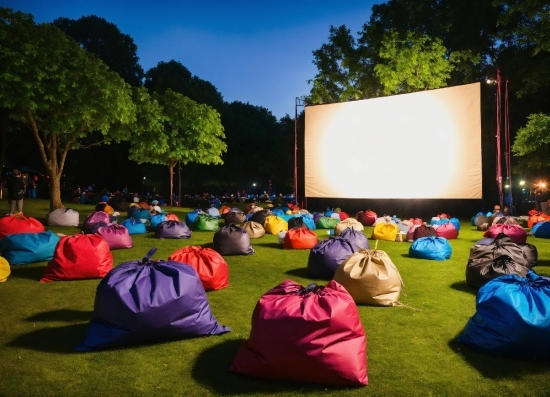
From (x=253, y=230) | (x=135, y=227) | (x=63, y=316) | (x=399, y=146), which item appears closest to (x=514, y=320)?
(x=63, y=316)

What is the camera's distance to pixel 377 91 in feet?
74.1

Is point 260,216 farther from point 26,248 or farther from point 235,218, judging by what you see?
point 26,248

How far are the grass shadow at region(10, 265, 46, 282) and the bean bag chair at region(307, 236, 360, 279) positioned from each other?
10.9ft

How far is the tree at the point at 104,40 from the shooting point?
3061cm

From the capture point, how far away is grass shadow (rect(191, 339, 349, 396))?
2797 mm

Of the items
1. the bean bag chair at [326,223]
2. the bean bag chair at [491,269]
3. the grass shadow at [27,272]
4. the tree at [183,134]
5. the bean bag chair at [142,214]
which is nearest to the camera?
the bean bag chair at [491,269]

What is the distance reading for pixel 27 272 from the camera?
21.0 feet

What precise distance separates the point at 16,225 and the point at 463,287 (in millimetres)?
7446

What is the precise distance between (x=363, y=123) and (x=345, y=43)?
8.82m

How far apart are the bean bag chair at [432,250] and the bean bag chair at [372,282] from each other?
9.84 feet

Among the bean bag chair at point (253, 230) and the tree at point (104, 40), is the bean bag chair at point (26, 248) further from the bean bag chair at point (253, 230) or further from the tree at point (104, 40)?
the tree at point (104, 40)

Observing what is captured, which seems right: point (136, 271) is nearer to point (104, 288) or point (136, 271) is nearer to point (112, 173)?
point (104, 288)

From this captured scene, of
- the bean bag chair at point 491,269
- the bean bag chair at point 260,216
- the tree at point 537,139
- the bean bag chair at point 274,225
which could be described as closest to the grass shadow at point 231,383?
the bean bag chair at point 491,269

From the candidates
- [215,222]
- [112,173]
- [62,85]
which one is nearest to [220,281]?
[215,222]
